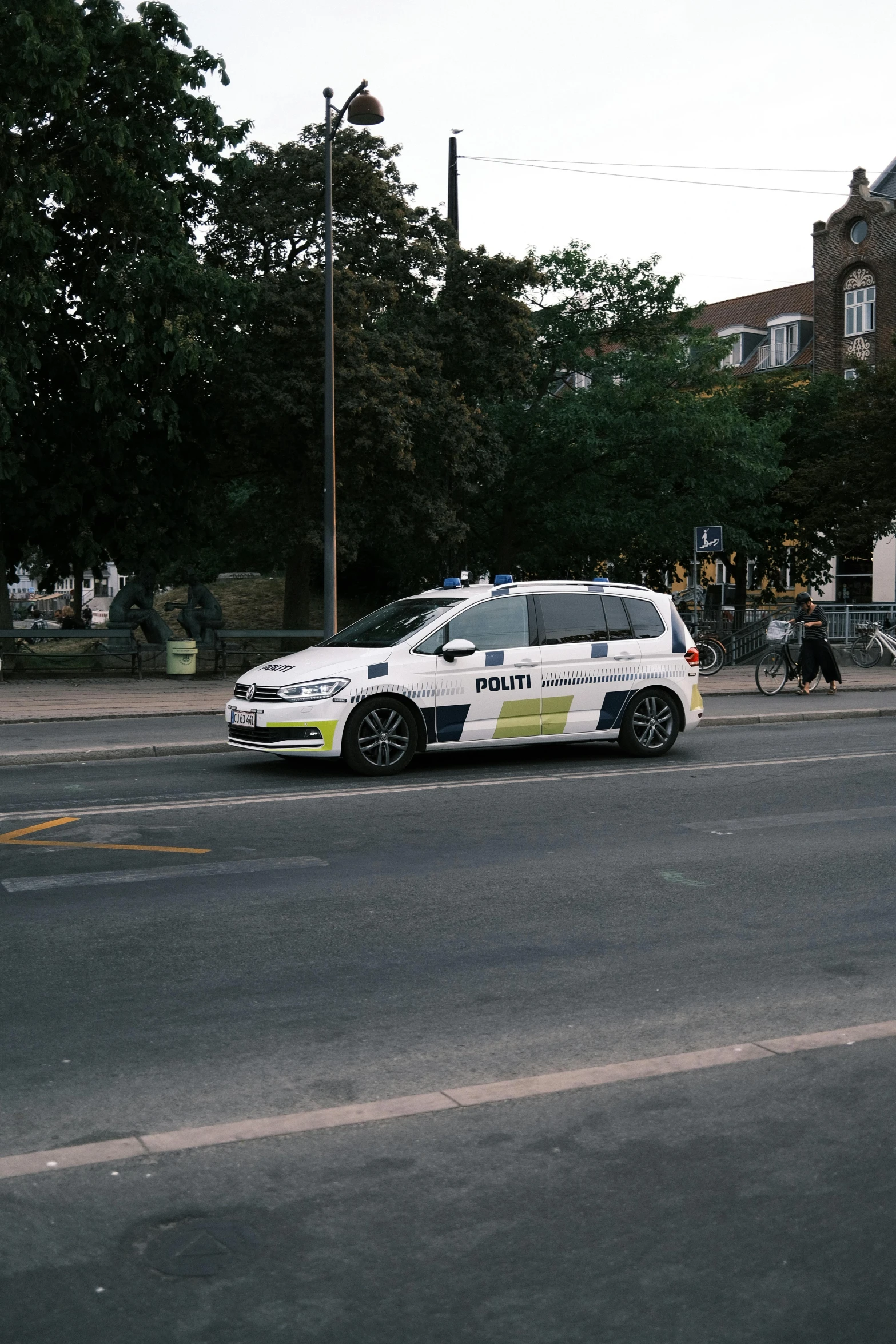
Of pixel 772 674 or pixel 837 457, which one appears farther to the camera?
pixel 837 457

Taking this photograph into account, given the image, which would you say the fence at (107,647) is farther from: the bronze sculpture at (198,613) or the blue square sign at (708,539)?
the blue square sign at (708,539)

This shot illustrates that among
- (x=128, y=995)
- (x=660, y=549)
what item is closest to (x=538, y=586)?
Answer: (x=128, y=995)

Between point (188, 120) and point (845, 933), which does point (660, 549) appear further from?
point (845, 933)

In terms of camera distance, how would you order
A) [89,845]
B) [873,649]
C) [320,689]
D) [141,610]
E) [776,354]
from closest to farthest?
[89,845]
[320,689]
[141,610]
[873,649]
[776,354]

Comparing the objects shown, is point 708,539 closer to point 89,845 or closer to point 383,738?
point 383,738

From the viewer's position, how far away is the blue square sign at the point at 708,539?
25.8 m

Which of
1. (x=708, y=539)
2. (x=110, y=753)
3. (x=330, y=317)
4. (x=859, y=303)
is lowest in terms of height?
(x=110, y=753)

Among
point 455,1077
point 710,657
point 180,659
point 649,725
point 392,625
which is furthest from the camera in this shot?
point 710,657

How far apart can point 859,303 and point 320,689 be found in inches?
1870

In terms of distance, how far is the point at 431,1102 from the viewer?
419 centimetres

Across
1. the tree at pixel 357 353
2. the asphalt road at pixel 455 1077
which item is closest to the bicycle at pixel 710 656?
the tree at pixel 357 353

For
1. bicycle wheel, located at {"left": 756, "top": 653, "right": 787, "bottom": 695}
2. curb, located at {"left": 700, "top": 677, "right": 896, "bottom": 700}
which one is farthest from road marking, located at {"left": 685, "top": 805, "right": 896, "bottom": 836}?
bicycle wheel, located at {"left": 756, "top": 653, "right": 787, "bottom": 695}

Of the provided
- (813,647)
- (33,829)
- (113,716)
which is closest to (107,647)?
(113,716)

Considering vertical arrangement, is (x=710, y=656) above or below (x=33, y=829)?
above
